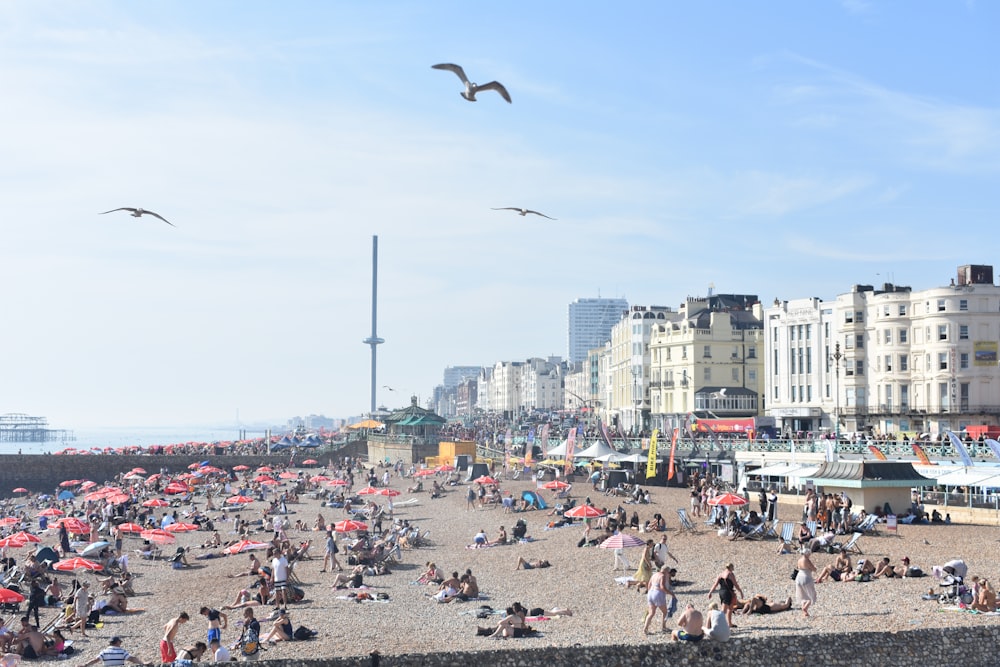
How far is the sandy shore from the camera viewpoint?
19.6 m

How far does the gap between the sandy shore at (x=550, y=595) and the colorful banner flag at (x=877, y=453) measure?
7.37 m

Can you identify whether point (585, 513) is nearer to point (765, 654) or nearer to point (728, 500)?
point (728, 500)

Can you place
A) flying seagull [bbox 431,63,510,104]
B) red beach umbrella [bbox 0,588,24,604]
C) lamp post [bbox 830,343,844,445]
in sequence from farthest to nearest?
lamp post [bbox 830,343,844,445] → red beach umbrella [bbox 0,588,24,604] → flying seagull [bbox 431,63,510,104]

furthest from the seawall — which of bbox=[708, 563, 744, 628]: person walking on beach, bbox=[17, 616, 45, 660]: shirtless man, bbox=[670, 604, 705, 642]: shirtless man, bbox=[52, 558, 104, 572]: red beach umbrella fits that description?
bbox=[52, 558, 104, 572]: red beach umbrella

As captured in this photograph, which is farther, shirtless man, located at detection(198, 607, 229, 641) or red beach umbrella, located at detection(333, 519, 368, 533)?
red beach umbrella, located at detection(333, 519, 368, 533)

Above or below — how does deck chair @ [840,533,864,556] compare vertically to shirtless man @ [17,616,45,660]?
above

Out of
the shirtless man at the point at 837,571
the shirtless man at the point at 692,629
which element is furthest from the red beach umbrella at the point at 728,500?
the shirtless man at the point at 692,629

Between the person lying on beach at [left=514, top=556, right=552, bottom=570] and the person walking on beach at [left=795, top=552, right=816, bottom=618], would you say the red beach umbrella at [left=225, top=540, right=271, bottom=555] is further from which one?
the person walking on beach at [left=795, top=552, right=816, bottom=618]

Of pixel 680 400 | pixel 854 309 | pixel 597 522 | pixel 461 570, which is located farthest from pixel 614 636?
pixel 680 400

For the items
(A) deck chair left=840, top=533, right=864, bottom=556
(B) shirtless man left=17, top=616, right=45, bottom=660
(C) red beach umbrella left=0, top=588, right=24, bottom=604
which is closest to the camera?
(B) shirtless man left=17, top=616, right=45, bottom=660

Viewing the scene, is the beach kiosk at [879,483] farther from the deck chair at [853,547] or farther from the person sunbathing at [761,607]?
the person sunbathing at [761,607]

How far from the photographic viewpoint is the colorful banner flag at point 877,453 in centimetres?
4088

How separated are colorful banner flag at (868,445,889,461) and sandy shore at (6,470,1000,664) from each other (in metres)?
7.37

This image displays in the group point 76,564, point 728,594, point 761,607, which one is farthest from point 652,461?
point 728,594
